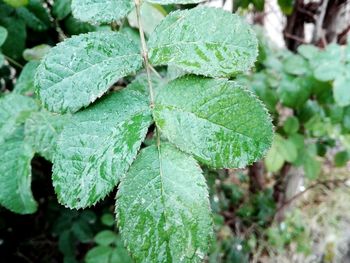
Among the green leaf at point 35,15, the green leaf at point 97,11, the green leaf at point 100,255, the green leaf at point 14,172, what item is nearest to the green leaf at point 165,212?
the green leaf at point 97,11

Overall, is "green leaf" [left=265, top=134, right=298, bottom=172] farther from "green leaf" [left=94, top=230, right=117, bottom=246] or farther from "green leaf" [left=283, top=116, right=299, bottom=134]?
"green leaf" [left=94, top=230, right=117, bottom=246]

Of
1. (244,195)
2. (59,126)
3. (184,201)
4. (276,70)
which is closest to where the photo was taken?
(184,201)

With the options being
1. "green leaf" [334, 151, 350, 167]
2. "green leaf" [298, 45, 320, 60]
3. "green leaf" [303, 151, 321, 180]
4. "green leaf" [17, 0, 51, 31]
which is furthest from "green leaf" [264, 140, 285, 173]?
"green leaf" [17, 0, 51, 31]

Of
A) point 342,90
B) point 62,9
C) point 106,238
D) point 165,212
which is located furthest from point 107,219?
point 165,212

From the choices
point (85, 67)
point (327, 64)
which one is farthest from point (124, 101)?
point (327, 64)

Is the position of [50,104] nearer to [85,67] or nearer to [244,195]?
[85,67]

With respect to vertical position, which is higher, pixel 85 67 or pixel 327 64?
pixel 85 67
